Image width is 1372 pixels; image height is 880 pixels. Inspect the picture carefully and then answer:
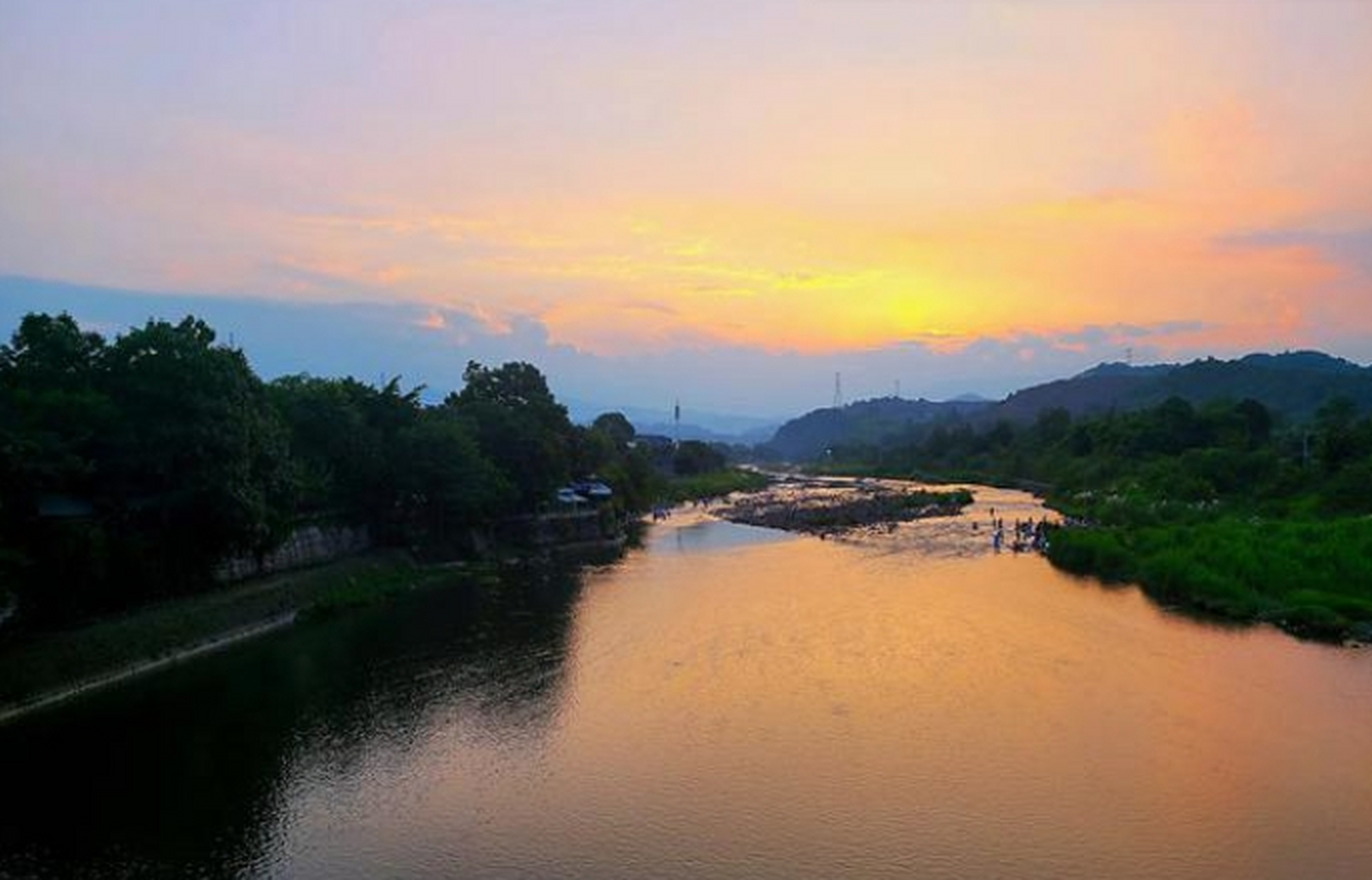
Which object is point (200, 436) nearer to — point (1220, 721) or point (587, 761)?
point (587, 761)

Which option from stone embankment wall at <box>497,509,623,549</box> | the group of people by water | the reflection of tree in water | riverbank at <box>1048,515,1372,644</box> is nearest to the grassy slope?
the reflection of tree in water

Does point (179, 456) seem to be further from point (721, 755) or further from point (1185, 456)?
point (1185, 456)

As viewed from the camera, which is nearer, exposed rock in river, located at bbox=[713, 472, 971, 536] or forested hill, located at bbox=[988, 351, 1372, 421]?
exposed rock in river, located at bbox=[713, 472, 971, 536]

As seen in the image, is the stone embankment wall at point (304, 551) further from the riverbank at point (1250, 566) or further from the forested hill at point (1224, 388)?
the forested hill at point (1224, 388)

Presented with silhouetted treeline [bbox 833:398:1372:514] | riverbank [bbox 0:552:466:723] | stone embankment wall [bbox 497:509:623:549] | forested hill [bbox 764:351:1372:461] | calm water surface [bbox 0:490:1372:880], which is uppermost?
forested hill [bbox 764:351:1372:461]

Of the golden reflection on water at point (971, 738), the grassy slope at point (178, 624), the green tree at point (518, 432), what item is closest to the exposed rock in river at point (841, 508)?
the green tree at point (518, 432)

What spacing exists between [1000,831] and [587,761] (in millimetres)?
7375

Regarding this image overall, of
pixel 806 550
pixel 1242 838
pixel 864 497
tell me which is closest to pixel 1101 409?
pixel 864 497

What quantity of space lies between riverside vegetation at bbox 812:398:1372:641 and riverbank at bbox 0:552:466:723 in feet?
86.3

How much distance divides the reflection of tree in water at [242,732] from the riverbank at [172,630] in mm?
679

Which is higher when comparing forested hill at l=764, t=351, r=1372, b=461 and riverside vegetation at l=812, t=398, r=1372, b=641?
forested hill at l=764, t=351, r=1372, b=461

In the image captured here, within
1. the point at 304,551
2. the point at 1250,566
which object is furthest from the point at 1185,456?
the point at 304,551

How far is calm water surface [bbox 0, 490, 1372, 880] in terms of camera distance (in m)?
15.3

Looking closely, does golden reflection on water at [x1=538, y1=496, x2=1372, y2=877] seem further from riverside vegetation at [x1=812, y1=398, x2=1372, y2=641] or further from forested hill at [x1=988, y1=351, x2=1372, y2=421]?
forested hill at [x1=988, y1=351, x2=1372, y2=421]
